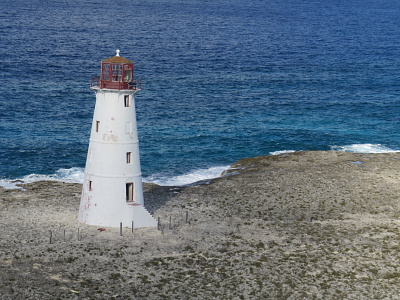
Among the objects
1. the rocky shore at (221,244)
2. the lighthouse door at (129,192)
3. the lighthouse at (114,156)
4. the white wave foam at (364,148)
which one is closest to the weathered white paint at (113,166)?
the lighthouse at (114,156)

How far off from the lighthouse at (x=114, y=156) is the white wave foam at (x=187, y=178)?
749 inches

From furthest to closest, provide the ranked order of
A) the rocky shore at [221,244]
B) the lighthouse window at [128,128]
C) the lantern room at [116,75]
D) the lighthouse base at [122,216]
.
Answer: the lighthouse base at [122,216] → the lighthouse window at [128,128] → the lantern room at [116,75] → the rocky shore at [221,244]

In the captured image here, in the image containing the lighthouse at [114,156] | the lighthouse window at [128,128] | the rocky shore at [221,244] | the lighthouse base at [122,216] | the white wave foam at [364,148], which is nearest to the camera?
the rocky shore at [221,244]

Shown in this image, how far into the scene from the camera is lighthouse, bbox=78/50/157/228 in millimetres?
53312

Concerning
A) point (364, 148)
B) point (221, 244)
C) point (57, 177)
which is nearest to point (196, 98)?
point (364, 148)

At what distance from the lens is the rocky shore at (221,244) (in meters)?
45.8

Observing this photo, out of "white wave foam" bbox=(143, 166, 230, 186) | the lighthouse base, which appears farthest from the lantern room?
"white wave foam" bbox=(143, 166, 230, 186)

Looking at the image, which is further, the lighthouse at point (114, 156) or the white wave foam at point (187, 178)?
the white wave foam at point (187, 178)

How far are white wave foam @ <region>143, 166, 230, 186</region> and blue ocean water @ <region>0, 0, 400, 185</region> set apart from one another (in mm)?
222

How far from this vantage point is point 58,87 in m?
116

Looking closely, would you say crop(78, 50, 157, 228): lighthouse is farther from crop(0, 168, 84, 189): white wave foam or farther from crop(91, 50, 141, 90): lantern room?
crop(0, 168, 84, 189): white wave foam

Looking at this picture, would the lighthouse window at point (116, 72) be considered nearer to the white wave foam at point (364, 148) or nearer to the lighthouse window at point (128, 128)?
the lighthouse window at point (128, 128)

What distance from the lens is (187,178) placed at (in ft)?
251

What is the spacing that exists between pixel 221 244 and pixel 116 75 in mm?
15358
